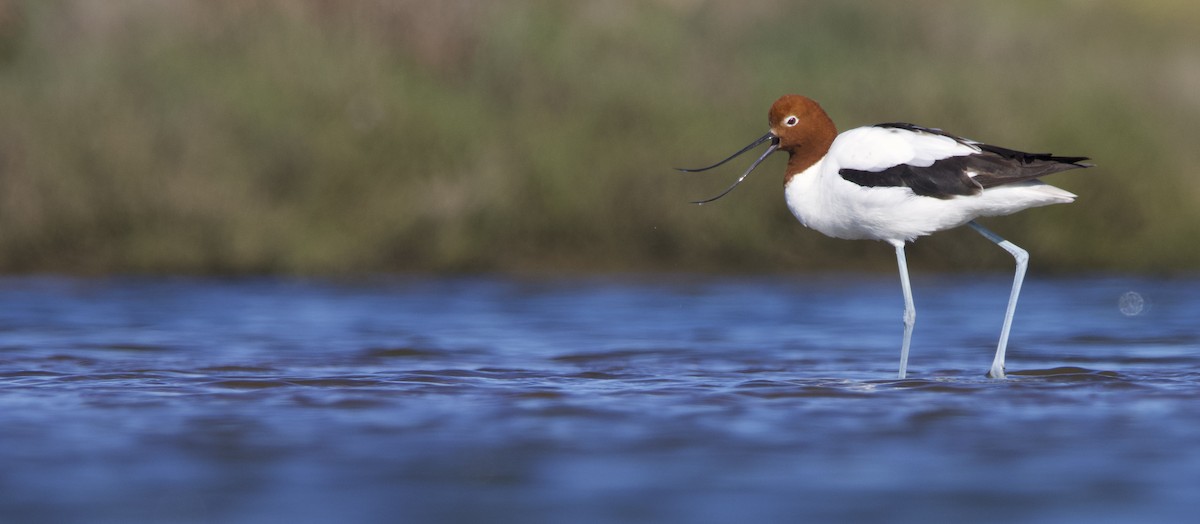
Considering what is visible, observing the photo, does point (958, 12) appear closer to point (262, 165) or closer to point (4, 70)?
point (262, 165)

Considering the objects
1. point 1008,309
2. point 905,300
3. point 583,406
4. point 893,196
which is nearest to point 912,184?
point 893,196

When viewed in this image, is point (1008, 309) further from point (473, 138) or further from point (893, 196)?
point (473, 138)

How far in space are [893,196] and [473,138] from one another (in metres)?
5.28

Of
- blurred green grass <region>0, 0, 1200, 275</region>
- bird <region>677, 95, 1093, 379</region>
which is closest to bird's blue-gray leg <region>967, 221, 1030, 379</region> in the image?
bird <region>677, 95, 1093, 379</region>

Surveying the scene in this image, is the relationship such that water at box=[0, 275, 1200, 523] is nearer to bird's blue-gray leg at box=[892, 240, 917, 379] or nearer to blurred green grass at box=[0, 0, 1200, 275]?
bird's blue-gray leg at box=[892, 240, 917, 379]

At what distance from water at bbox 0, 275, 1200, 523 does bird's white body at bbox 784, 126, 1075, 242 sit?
0.61 meters

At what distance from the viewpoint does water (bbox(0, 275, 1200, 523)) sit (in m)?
4.34

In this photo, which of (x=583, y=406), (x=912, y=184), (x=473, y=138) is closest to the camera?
(x=583, y=406)

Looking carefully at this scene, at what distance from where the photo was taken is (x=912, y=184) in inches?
267

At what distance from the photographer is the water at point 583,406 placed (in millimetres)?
4344

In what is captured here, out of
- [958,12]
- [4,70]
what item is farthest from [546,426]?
[958,12]

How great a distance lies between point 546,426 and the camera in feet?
18.4

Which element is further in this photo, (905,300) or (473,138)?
(473,138)

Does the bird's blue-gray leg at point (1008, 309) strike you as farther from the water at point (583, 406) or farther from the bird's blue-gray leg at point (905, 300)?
the bird's blue-gray leg at point (905, 300)
